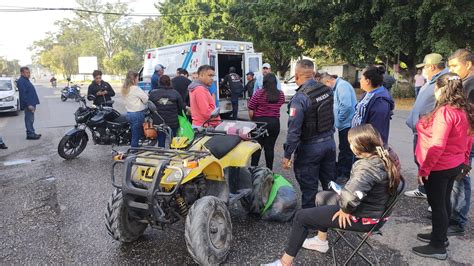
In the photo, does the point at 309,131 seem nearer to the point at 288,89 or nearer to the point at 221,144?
the point at 221,144

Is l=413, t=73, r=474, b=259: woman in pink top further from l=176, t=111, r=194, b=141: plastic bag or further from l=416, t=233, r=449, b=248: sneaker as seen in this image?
l=176, t=111, r=194, b=141: plastic bag

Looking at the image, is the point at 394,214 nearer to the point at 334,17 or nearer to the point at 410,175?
the point at 410,175

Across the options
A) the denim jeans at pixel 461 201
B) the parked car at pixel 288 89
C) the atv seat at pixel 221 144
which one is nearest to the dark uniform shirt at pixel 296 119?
the atv seat at pixel 221 144

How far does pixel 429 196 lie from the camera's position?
3.41 metres

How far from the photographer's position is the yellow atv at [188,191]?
10.2 ft

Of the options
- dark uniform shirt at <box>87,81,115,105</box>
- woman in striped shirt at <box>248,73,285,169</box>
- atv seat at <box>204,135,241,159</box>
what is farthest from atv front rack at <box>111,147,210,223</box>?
dark uniform shirt at <box>87,81,115,105</box>

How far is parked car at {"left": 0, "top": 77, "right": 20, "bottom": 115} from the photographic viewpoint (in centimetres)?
1446

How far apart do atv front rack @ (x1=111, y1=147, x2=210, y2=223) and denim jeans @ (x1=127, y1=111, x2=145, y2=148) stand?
325 centimetres

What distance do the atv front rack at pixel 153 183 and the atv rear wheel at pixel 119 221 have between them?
380 mm

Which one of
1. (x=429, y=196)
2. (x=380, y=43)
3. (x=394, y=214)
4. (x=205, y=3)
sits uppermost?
(x=205, y=3)

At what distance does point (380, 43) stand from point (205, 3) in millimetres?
18862

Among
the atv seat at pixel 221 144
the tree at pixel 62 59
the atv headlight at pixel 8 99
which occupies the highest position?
the tree at pixel 62 59

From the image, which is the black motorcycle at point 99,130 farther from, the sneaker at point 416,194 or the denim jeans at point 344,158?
the sneaker at point 416,194

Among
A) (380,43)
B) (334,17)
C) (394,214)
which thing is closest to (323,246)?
(394,214)
